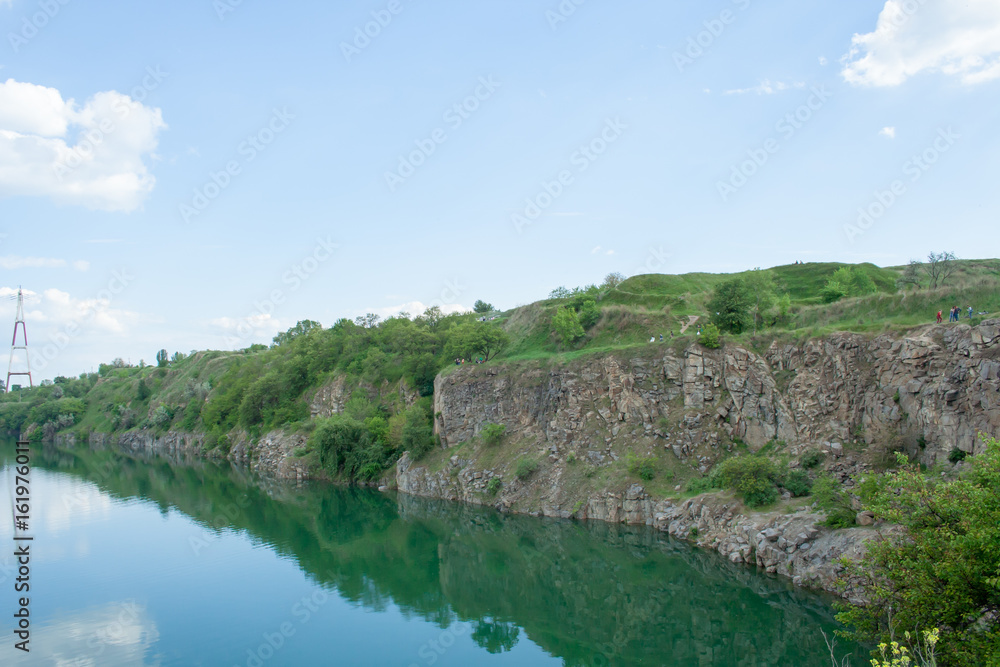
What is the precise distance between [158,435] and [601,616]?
324 feet

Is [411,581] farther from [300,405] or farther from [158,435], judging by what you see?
[158,435]

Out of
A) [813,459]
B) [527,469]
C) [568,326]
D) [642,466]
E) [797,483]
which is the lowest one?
[527,469]

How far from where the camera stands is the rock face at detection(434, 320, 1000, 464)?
31.0 metres

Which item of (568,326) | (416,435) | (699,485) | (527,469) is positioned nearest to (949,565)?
(699,485)

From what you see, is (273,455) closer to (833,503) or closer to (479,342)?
(479,342)

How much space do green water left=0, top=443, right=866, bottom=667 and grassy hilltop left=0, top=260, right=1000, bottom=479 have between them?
45.5ft

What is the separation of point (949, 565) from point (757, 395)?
1130 inches

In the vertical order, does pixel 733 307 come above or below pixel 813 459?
above

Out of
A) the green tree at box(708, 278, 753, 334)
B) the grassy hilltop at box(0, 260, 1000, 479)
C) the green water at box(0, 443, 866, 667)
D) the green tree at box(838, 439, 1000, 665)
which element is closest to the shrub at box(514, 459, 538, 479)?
the green water at box(0, 443, 866, 667)

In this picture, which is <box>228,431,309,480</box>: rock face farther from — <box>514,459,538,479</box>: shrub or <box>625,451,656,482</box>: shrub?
<box>625,451,656,482</box>: shrub

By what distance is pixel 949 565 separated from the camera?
13922 mm

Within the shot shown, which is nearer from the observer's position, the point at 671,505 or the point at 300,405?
the point at 671,505

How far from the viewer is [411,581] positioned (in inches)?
1401

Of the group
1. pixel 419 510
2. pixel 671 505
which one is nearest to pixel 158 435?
pixel 419 510
